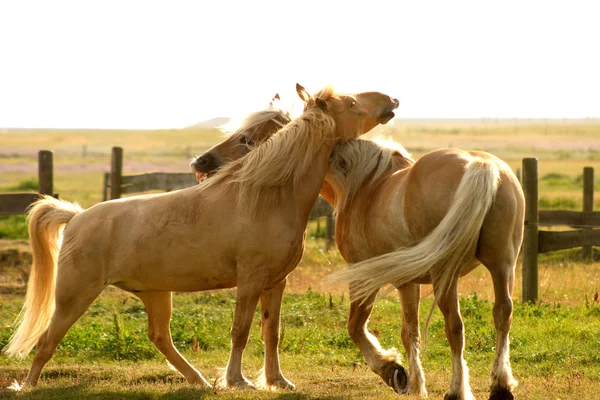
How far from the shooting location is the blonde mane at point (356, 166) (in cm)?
653

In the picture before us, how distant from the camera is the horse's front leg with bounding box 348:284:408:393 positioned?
6.07 m

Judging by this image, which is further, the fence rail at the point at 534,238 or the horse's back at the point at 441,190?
the fence rail at the point at 534,238

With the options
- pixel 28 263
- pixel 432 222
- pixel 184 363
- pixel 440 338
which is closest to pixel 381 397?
pixel 432 222

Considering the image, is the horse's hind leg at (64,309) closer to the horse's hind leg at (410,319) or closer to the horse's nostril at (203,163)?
the horse's nostril at (203,163)

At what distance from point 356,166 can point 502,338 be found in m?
1.78

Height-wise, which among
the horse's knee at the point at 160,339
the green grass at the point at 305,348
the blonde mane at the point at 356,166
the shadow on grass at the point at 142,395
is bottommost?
the green grass at the point at 305,348

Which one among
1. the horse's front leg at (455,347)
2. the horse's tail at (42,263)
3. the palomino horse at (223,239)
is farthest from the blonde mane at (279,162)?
the horse's front leg at (455,347)

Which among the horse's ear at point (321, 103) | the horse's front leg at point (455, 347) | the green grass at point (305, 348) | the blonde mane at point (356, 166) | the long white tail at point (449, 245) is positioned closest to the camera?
the long white tail at point (449, 245)

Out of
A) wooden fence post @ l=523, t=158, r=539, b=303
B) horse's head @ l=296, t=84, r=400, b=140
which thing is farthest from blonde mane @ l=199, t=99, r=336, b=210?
wooden fence post @ l=523, t=158, r=539, b=303

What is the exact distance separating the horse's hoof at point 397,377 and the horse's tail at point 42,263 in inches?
106

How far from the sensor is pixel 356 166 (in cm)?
653

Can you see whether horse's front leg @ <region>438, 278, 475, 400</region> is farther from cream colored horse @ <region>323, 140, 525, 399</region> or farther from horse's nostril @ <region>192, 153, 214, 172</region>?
horse's nostril @ <region>192, 153, 214, 172</region>

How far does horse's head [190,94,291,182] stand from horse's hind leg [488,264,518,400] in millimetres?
2192

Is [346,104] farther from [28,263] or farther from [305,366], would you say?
[28,263]
